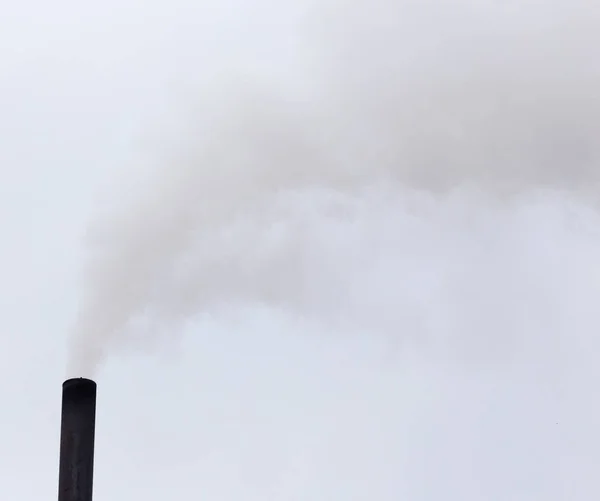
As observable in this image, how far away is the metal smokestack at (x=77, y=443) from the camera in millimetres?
12406

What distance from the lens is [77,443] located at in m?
12.5

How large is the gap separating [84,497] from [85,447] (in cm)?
62

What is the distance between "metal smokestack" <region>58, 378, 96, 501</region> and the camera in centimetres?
1241

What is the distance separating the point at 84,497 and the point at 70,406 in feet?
3.89

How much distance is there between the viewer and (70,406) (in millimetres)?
12805

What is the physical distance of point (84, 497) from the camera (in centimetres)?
1241

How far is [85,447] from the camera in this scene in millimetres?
12562

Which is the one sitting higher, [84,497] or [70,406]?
[70,406]

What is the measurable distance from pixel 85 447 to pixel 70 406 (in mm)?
596
